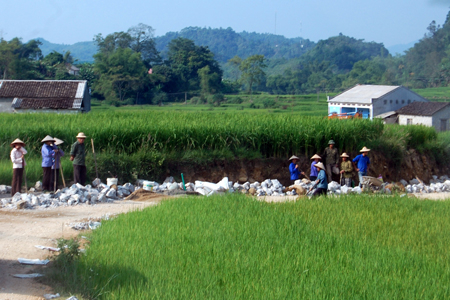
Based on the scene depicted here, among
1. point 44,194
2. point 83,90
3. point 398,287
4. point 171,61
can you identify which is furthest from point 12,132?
point 171,61

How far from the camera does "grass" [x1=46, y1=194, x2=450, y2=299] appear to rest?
5688 mm

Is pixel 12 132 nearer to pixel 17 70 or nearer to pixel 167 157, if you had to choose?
pixel 167 157

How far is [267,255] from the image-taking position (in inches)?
271

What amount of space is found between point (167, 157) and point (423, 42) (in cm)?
9347

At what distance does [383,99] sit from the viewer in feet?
141

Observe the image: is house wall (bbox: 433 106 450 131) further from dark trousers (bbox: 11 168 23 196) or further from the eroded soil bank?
dark trousers (bbox: 11 168 23 196)

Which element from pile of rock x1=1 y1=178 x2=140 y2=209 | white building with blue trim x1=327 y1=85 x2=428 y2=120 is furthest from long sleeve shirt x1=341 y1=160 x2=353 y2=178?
white building with blue trim x1=327 y1=85 x2=428 y2=120

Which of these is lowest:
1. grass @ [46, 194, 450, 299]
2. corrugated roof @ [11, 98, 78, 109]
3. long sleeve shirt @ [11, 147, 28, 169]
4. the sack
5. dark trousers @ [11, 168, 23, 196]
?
grass @ [46, 194, 450, 299]

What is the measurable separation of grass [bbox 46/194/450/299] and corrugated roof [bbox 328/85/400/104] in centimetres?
3513

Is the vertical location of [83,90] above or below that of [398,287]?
above

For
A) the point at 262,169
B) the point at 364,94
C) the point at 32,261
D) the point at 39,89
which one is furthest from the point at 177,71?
the point at 32,261

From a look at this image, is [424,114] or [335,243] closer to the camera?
[335,243]

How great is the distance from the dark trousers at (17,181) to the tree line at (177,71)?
39651mm

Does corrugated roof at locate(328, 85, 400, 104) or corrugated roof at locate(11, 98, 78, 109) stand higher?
corrugated roof at locate(328, 85, 400, 104)
